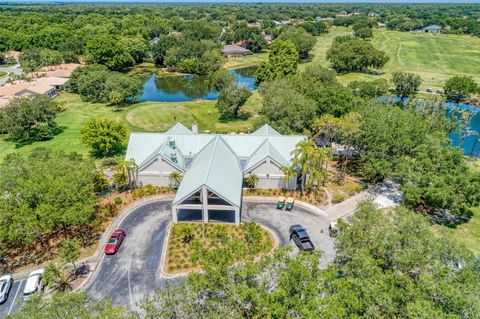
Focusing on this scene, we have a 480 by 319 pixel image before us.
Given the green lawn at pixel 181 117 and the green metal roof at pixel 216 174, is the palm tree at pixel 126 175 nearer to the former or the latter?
the green metal roof at pixel 216 174

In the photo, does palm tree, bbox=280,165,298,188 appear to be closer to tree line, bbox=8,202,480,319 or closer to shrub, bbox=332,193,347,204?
shrub, bbox=332,193,347,204

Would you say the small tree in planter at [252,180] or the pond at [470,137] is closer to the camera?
the small tree in planter at [252,180]

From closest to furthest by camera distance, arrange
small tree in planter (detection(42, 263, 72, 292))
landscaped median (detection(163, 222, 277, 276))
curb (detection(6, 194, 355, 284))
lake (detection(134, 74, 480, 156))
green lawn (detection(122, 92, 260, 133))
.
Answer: small tree in planter (detection(42, 263, 72, 292)), landscaped median (detection(163, 222, 277, 276)), curb (detection(6, 194, 355, 284)), green lawn (detection(122, 92, 260, 133)), lake (detection(134, 74, 480, 156))

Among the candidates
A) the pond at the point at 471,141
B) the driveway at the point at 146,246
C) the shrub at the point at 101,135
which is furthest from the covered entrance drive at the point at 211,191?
the pond at the point at 471,141

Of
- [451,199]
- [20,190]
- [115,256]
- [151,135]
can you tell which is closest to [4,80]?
[151,135]

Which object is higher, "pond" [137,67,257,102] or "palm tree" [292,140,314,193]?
"palm tree" [292,140,314,193]

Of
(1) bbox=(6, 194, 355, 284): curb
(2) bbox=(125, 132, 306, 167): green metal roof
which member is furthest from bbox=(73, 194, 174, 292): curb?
(2) bbox=(125, 132, 306, 167): green metal roof

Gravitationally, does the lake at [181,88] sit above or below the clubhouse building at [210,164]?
below
